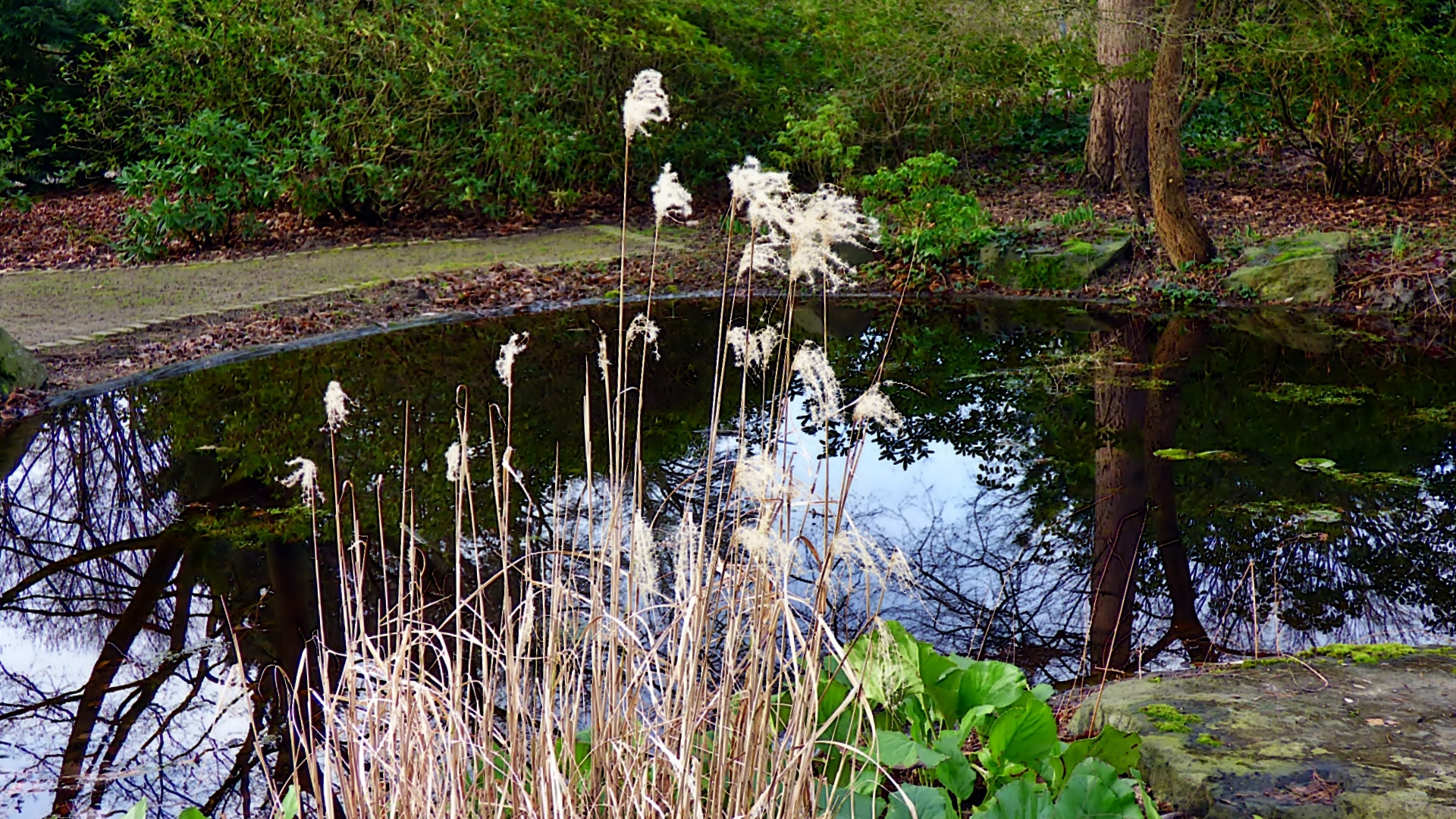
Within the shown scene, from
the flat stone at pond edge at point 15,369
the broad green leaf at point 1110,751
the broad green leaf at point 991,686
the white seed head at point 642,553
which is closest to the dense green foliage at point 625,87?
the flat stone at pond edge at point 15,369

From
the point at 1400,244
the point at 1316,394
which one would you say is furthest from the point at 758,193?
the point at 1400,244

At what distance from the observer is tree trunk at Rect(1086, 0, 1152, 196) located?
843cm

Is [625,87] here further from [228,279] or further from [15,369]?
[15,369]

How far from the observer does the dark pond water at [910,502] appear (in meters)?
3.20

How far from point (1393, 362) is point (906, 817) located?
5.10 metres

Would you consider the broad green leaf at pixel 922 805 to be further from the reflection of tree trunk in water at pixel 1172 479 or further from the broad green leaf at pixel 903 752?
the reflection of tree trunk in water at pixel 1172 479

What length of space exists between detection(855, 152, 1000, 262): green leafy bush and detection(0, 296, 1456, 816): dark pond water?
125 centimetres

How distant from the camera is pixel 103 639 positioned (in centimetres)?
353

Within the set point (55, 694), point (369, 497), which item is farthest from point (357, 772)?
point (369, 497)

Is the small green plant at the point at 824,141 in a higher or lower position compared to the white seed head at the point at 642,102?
higher

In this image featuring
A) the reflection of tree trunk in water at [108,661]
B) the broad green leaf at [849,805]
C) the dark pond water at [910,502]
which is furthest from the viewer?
the dark pond water at [910,502]

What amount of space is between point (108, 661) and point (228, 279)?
528 cm

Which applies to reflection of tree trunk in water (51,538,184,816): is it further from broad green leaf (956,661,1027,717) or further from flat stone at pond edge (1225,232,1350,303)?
flat stone at pond edge (1225,232,1350,303)

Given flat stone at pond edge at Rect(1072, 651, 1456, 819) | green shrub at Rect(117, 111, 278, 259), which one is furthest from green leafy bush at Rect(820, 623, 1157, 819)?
green shrub at Rect(117, 111, 278, 259)
